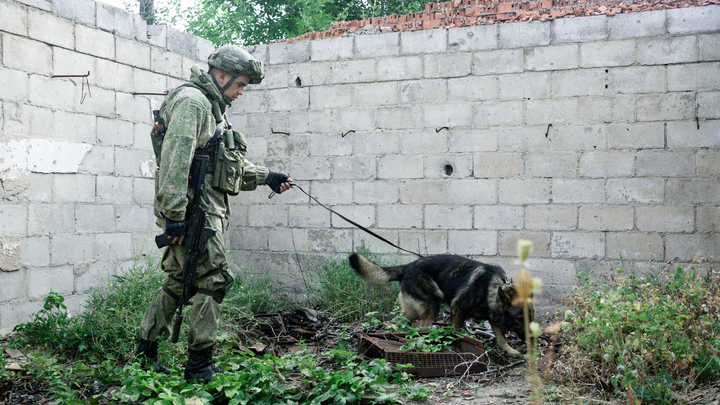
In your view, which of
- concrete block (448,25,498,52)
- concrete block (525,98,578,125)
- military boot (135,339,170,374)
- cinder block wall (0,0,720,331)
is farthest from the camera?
concrete block (448,25,498,52)

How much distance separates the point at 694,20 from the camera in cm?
521

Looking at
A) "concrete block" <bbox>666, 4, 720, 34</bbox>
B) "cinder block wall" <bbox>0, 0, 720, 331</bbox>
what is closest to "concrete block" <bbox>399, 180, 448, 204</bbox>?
"cinder block wall" <bbox>0, 0, 720, 331</bbox>

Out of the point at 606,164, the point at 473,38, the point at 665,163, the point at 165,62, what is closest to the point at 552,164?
the point at 606,164

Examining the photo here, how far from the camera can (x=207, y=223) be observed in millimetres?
3666

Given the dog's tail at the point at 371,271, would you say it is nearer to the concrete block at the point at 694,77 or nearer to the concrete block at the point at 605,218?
the concrete block at the point at 605,218

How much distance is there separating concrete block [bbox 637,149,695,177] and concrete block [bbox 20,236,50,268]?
5194mm

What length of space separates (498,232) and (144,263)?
3534 millimetres

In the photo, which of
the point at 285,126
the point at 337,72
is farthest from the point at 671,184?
the point at 285,126

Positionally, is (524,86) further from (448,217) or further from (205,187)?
(205,187)

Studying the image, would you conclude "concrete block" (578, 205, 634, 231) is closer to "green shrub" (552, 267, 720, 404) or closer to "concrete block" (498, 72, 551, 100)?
"concrete block" (498, 72, 551, 100)

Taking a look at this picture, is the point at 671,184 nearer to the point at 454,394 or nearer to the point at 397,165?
the point at 397,165

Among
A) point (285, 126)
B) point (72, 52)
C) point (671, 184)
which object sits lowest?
point (671, 184)

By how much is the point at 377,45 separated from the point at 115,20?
2614 millimetres

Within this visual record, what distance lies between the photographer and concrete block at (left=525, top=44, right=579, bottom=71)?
5.58 metres
